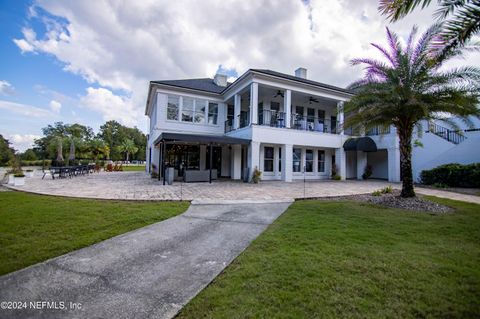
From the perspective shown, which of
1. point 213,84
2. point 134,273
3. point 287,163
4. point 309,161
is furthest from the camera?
point 213,84

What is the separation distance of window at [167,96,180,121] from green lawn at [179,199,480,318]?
15.3 m

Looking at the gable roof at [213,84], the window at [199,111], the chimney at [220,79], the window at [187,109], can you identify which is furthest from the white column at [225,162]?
the chimney at [220,79]

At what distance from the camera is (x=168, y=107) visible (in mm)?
18453

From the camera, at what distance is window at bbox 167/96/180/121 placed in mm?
18484

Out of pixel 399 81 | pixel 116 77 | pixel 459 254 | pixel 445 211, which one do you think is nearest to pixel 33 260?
pixel 459 254

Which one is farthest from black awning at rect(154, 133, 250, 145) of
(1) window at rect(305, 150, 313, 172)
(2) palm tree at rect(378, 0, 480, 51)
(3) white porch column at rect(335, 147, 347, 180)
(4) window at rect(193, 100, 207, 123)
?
(2) palm tree at rect(378, 0, 480, 51)

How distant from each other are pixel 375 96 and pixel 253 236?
7.92m

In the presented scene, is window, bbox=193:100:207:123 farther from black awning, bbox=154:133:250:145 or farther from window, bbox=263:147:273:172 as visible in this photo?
window, bbox=263:147:273:172

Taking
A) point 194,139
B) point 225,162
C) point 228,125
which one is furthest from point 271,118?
point 194,139

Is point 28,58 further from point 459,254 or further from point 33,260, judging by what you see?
point 459,254

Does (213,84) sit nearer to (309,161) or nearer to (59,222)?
(309,161)

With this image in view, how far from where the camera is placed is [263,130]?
52.7ft

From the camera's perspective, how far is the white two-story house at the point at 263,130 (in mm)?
16672

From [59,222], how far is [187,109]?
14.6 meters
